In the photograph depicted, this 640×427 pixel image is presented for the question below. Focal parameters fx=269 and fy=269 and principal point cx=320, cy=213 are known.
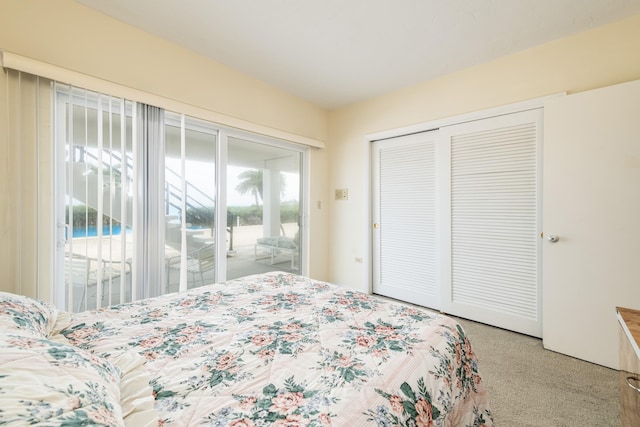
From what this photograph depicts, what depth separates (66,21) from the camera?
6.23ft

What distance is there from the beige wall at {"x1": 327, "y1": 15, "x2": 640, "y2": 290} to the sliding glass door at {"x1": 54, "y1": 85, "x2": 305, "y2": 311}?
1.22 metres

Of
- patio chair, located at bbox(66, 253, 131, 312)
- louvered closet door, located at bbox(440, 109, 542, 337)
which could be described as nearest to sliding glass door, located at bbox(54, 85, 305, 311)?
patio chair, located at bbox(66, 253, 131, 312)

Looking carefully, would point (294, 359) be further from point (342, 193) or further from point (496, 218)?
point (342, 193)

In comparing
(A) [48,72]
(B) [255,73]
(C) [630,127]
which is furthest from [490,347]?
(A) [48,72]

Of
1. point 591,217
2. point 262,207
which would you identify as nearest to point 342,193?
point 262,207

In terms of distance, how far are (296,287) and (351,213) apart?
2.06 m

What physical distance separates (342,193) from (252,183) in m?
1.32

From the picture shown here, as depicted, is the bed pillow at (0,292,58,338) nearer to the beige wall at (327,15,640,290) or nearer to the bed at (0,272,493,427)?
the bed at (0,272,493,427)

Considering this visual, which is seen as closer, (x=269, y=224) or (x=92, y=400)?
(x=92, y=400)

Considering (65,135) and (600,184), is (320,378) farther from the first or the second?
(600,184)

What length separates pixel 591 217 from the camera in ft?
6.64

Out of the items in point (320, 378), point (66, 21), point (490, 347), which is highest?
point (66, 21)

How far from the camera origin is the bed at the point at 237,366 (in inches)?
24.3

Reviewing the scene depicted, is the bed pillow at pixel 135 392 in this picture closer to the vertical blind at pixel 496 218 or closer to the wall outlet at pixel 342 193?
the vertical blind at pixel 496 218
